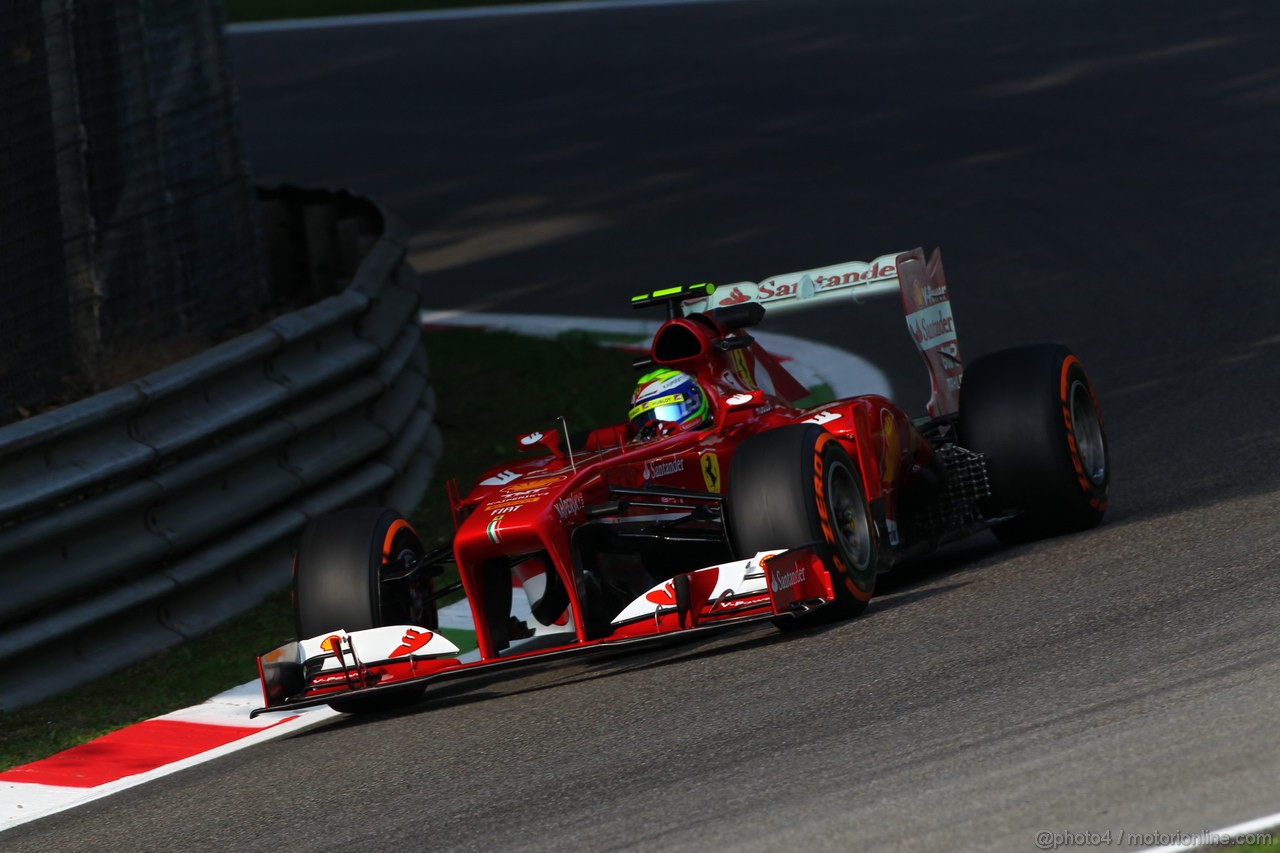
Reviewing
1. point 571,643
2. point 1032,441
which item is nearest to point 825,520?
point 571,643

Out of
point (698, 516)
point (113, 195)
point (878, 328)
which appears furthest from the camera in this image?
point (878, 328)

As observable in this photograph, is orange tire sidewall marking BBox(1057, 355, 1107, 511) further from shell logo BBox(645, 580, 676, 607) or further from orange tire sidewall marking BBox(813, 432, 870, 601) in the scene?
shell logo BBox(645, 580, 676, 607)

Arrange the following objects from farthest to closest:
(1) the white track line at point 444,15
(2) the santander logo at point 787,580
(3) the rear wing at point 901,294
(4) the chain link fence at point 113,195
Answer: (1) the white track line at point 444,15
(4) the chain link fence at point 113,195
(3) the rear wing at point 901,294
(2) the santander logo at point 787,580

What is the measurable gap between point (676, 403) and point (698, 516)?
65cm

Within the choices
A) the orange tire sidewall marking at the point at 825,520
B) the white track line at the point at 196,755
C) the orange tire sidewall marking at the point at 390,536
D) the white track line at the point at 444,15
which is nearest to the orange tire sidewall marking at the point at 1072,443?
the orange tire sidewall marking at the point at 825,520

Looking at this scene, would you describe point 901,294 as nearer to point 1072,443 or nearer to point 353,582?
point 1072,443

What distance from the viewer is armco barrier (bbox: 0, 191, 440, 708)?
299 inches

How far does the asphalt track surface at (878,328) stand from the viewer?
5211mm

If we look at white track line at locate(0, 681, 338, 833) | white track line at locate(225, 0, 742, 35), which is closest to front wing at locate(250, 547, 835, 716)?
white track line at locate(0, 681, 338, 833)

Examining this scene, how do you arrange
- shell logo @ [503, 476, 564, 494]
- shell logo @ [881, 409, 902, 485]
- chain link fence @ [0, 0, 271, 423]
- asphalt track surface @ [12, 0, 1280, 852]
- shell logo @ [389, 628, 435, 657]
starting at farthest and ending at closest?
1. chain link fence @ [0, 0, 271, 423]
2. shell logo @ [881, 409, 902, 485]
3. shell logo @ [503, 476, 564, 494]
4. shell logo @ [389, 628, 435, 657]
5. asphalt track surface @ [12, 0, 1280, 852]

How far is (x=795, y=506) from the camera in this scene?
22.5ft

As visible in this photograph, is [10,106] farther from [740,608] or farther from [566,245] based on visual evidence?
[566,245]

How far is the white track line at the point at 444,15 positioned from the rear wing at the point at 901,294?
1930 centimetres

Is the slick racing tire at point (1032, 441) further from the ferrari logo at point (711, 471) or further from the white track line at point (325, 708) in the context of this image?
the white track line at point (325, 708)
